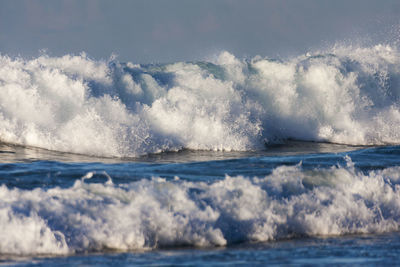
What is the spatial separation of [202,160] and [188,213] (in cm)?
577

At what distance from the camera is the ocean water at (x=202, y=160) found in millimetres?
7684

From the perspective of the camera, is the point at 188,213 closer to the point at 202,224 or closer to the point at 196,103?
the point at 202,224

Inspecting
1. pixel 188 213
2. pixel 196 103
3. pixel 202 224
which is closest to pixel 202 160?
pixel 196 103

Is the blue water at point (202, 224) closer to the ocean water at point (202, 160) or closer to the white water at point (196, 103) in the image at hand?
the ocean water at point (202, 160)

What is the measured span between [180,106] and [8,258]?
10696 millimetres

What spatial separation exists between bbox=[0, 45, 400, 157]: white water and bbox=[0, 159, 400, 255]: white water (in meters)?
6.02

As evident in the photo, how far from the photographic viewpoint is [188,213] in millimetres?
8227

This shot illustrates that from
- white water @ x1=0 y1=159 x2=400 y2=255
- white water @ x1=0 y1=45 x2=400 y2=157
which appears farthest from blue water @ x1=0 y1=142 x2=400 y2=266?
white water @ x1=0 y1=45 x2=400 y2=157

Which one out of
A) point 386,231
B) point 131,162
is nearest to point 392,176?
point 386,231

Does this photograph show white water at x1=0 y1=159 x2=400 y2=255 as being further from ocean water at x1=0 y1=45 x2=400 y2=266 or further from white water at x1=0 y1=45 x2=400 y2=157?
white water at x1=0 y1=45 x2=400 y2=157

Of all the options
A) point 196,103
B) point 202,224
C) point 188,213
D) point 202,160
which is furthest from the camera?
point 196,103

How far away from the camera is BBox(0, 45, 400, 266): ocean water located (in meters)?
7.68

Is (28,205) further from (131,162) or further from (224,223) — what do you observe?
(131,162)

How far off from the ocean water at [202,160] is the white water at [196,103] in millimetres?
39
